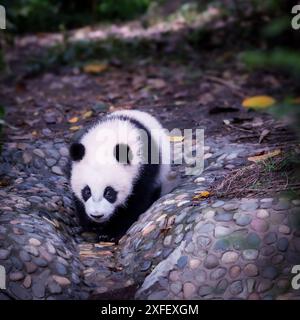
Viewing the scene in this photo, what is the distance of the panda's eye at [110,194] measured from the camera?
15.8ft

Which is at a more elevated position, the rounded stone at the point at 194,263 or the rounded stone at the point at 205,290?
the rounded stone at the point at 194,263

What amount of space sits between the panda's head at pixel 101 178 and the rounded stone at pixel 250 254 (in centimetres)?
147

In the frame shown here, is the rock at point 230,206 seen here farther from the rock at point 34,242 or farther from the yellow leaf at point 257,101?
the yellow leaf at point 257,101

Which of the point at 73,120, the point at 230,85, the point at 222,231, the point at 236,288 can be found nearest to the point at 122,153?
the point at 222,231

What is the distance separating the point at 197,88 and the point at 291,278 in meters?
5.32

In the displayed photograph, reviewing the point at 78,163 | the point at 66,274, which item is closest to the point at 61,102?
the point at 78,163

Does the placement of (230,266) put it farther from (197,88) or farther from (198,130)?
(197,88)

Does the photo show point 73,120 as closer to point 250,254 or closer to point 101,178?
point 101,178

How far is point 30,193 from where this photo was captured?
4.83 m

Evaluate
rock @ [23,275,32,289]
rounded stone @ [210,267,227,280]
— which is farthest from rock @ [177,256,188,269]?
rock @ [23,275,32,289]

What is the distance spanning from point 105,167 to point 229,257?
1.56 m

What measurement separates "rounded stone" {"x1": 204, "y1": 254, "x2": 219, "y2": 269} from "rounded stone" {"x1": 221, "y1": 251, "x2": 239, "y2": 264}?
5 centimetres

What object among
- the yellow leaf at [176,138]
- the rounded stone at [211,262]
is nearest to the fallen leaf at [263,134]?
the yellow leaf at [176,138]

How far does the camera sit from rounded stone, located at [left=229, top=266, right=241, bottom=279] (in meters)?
3.53
